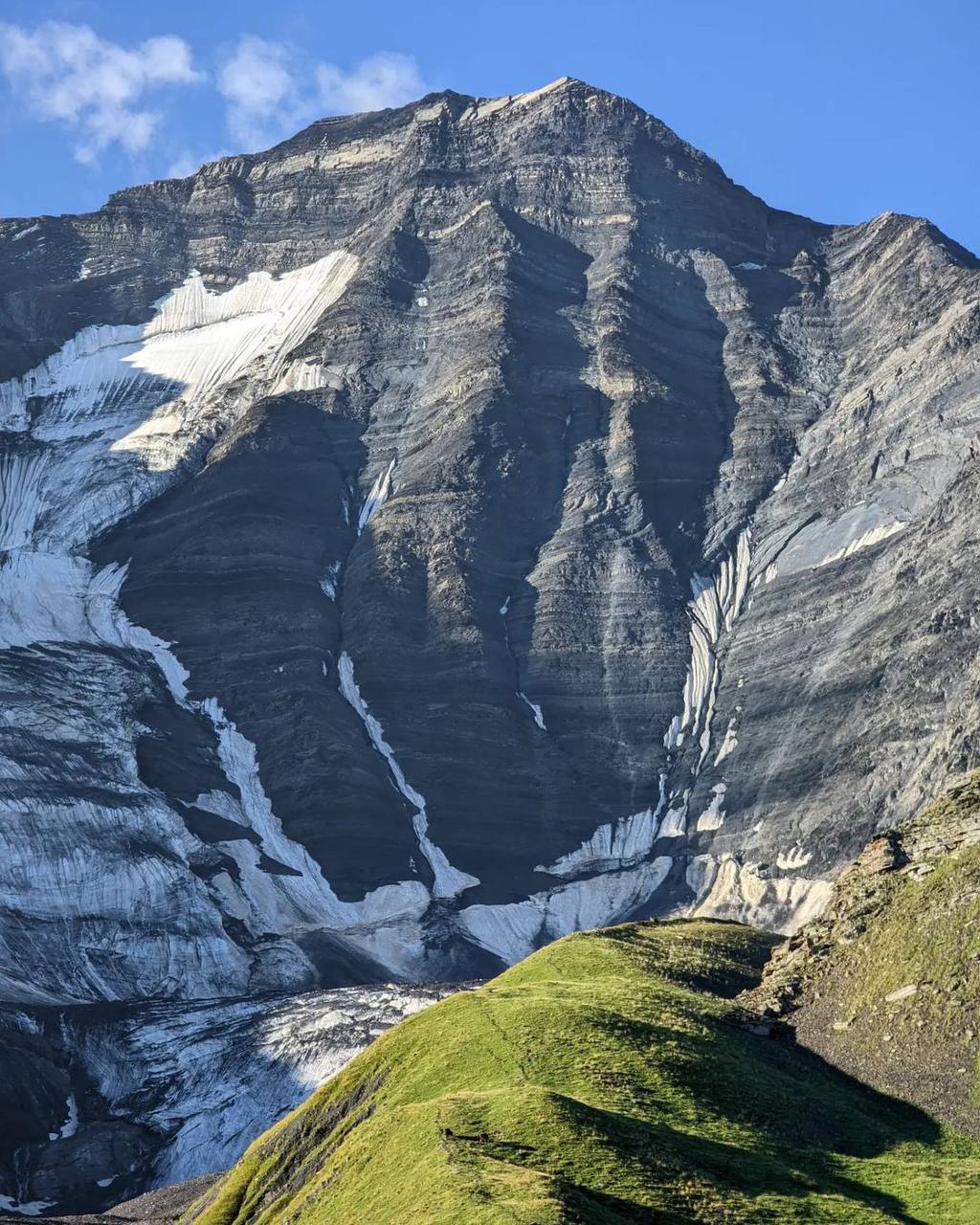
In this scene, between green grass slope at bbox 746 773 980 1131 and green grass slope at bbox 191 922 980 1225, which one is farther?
green grass slope at bbox 746 773 980 1131

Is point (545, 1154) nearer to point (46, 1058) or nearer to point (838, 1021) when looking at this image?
point (838, 1021)

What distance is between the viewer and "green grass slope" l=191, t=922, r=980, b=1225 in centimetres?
5600

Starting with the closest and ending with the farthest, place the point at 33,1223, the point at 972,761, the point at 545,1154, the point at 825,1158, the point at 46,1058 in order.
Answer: the point at 545,1154 < the point at 825,1158 < the point at 33,1223 < the point at 46,1058 < the point at 972,761

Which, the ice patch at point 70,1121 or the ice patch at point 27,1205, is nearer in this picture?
the ice patch at point 27,1205

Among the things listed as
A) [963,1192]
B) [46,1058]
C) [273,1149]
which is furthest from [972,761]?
[963,1192]

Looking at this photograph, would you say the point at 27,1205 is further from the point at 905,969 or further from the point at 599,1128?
the point at 599,1128

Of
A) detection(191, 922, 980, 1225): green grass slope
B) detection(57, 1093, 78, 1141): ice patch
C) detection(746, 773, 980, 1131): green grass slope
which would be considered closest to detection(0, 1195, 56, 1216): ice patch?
detection(57, 1093, 78, 1141): ice patch

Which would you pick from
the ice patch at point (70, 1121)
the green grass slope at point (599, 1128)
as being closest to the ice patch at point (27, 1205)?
the ice patch at point (70, 1121)

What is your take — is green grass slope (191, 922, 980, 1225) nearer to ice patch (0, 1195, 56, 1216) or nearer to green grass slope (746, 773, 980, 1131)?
green grass slope (746, 773, 980, 1131)

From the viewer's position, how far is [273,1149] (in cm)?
8362

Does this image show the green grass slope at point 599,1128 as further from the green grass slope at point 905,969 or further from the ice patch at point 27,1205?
the ice patch at point 27,1205

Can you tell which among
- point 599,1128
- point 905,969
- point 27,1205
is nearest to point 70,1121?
point 27,1205

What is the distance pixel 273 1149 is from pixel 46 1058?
90.9 meters

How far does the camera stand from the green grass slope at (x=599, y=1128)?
56.0m
